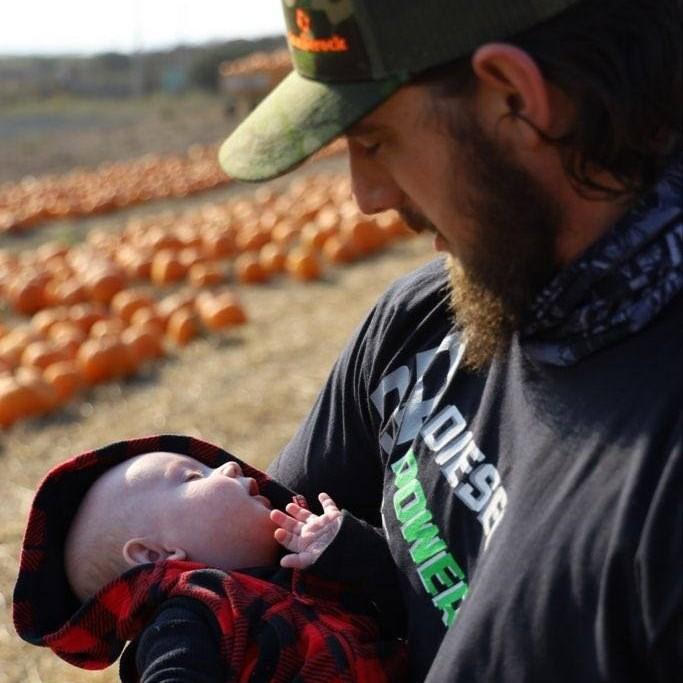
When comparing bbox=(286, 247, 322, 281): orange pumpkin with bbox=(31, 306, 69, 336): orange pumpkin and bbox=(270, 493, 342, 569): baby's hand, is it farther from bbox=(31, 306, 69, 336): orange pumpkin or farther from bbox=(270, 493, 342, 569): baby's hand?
bbox=(270, 493, 342, 569): baby's hand

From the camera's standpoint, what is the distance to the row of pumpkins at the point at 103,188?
14.4 metres

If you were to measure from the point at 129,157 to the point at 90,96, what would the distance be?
2607cm

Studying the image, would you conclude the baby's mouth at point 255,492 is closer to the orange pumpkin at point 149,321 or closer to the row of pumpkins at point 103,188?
the orange pumpkin at point 149,321

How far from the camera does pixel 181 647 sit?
219 cm

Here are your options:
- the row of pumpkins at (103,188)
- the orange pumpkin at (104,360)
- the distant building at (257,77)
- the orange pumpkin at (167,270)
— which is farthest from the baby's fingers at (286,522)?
the distant building at (257,77)

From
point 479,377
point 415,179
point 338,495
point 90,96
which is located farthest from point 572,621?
point 90,96

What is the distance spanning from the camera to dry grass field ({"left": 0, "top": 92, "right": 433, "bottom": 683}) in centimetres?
517

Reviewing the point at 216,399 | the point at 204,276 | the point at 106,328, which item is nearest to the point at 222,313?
the point at 106,328

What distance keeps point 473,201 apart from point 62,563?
53.7 inches

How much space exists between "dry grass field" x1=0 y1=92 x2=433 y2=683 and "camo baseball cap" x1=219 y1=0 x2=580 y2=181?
2632 millimetres

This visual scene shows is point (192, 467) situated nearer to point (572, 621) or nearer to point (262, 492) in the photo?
point (262, 492)

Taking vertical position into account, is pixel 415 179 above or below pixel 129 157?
below

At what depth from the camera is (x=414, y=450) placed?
6.88 feet

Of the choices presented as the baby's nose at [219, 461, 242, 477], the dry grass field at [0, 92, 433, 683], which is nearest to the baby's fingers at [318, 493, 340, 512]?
the baby's nose at [219, 461, 242, 477]
